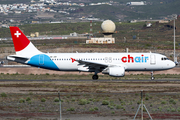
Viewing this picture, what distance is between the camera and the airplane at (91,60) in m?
42.5

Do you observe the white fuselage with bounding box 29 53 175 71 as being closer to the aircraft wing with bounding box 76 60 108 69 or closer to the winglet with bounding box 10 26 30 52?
the aircraft wing with bounding box 76 60 108 69

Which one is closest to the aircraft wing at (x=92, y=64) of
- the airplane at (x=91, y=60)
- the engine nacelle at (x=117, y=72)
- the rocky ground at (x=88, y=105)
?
the airplane at (x=91, y=60)

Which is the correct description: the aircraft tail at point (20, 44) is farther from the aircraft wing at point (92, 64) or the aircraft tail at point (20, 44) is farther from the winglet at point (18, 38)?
the aircraft wing at point (92, 64)

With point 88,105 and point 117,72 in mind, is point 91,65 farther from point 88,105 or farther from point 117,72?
point 88,105

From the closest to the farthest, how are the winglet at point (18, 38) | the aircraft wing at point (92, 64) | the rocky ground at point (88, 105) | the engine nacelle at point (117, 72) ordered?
the rocky ground at point (88, 105), the engine nacelle at point (117, 72), the aircraft wing at point (92, 64), the winglet at point (18, 38)

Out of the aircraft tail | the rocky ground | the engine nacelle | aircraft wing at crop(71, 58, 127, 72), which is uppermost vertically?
the aircraft tail

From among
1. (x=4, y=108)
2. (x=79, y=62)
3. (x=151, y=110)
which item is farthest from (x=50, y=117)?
(x=79, y=62)

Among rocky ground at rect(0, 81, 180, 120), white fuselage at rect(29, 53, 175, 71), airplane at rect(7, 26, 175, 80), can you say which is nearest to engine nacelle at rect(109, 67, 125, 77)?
airplane at rect(7, 26, 175, 80)

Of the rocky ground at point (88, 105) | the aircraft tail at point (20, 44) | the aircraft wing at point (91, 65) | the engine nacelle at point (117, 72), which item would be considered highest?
the aircraft tail at point (20, 44)

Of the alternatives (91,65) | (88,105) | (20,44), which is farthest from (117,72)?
(88,105)

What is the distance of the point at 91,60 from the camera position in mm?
43125

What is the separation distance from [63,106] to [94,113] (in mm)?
3444

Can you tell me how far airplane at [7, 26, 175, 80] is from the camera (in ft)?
140

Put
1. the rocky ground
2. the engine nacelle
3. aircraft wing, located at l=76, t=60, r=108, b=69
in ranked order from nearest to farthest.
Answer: the rocky ground < the engine nacelle < aircraft wing, located at l=76, t=60, r=108, b=69
